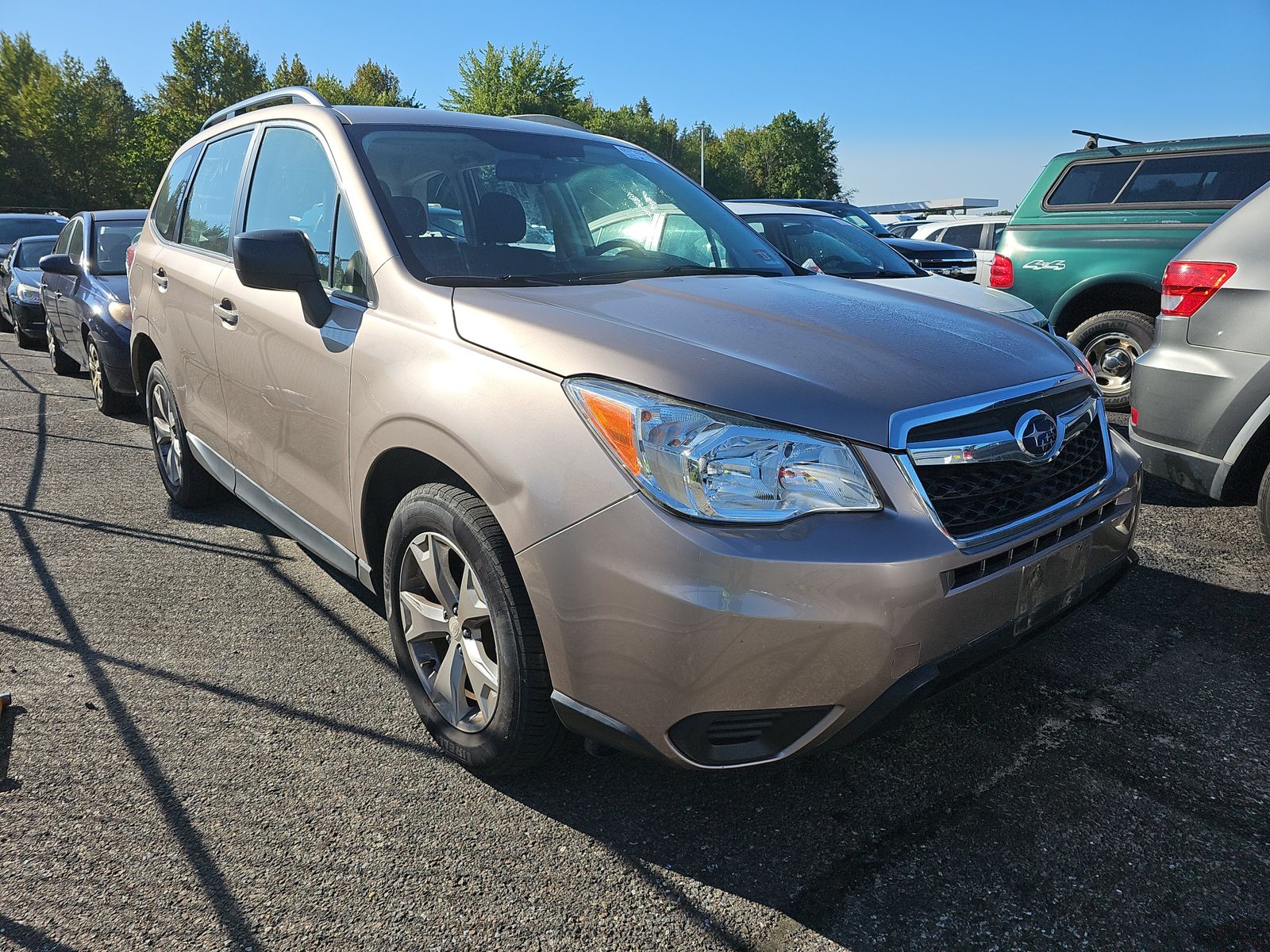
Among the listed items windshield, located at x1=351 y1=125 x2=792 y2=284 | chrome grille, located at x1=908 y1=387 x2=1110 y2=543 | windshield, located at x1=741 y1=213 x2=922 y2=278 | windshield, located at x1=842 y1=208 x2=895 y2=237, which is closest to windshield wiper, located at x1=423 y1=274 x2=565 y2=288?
windshield, located at x1=351 y1=125 x2=792 y2=284

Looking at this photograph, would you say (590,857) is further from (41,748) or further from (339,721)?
(41,748)

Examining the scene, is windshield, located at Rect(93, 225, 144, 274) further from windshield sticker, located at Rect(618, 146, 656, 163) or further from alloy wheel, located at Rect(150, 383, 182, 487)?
windshield sticker, located at Rect(618, 146, 656, 163)

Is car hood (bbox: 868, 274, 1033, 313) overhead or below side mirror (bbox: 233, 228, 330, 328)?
below

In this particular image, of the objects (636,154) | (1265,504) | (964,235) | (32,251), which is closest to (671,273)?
(636,154)

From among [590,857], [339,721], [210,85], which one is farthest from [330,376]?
[210,85]

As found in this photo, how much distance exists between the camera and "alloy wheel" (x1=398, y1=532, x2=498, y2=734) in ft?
7.88

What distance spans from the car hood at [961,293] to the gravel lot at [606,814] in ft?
9.03

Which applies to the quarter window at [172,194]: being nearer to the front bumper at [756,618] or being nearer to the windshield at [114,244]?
the windshield at [114,244]

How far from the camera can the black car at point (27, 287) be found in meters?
11.2

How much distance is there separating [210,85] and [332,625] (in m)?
76.7

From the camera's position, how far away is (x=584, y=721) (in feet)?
6.93

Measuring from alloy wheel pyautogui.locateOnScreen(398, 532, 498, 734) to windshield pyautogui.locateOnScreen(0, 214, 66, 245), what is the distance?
1552 centimetres

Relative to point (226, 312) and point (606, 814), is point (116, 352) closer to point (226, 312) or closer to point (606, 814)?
point (226, 312)

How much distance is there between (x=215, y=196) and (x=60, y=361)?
697 centimetres
